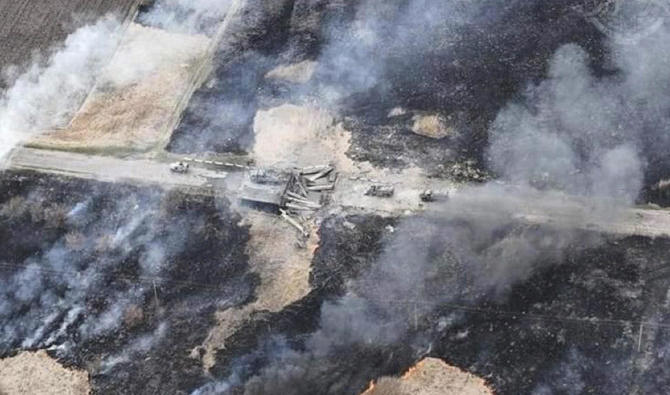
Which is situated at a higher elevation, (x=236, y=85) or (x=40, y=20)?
(x=40, y=20)

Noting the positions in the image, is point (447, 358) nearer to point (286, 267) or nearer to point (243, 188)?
point (286, 267)

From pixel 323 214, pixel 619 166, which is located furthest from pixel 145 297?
pixel 619 166

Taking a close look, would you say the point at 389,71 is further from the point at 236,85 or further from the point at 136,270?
the point at 136,270

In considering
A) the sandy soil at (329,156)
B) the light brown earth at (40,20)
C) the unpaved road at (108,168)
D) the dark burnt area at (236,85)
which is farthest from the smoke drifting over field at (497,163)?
the light brown earth at (40,20)

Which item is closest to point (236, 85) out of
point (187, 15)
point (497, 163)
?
point (187, 15)

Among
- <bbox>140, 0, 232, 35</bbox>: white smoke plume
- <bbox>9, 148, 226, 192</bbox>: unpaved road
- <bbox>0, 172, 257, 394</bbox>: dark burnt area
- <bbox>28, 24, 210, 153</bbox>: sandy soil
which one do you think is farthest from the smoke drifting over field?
<bbox>9, 148, 226, 192</bbox>: unpaved road
